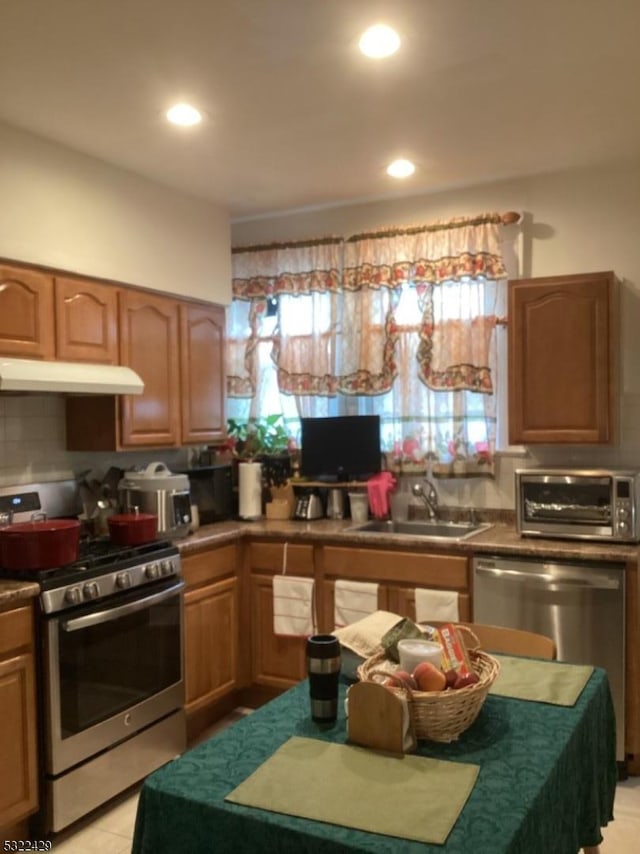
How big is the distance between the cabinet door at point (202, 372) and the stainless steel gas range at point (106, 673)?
0.90 meters

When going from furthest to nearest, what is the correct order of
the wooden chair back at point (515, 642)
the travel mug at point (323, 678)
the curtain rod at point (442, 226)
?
the curtain rod at point (442, 226) < the wooden chair back at point (515, 642) < the travel mug at point (323, 678)

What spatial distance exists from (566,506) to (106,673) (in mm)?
2048

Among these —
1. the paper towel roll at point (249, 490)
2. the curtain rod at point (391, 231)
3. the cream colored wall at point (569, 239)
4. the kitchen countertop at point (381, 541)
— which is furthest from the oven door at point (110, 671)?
the curtain rod at point (391, 231)

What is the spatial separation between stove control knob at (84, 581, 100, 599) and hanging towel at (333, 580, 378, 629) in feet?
4.05

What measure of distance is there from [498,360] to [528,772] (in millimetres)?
2764

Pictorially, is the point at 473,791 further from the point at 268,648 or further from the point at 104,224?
the point at 104,224

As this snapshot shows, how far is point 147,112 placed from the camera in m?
2.83

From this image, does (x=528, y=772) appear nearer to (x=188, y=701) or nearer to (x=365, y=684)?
(x=365, y=684)

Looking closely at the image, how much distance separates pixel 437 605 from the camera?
3324 mm

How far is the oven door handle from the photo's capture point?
264cm

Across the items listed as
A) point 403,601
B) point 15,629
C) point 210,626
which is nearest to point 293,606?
point 210,626

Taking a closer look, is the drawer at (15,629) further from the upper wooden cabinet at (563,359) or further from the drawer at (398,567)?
the upper wooden cabinet at (563,359)

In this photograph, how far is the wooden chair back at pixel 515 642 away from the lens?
209 cm

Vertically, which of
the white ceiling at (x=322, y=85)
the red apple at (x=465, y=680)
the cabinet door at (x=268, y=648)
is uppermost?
the white ceiling at (x=322, y=85)
